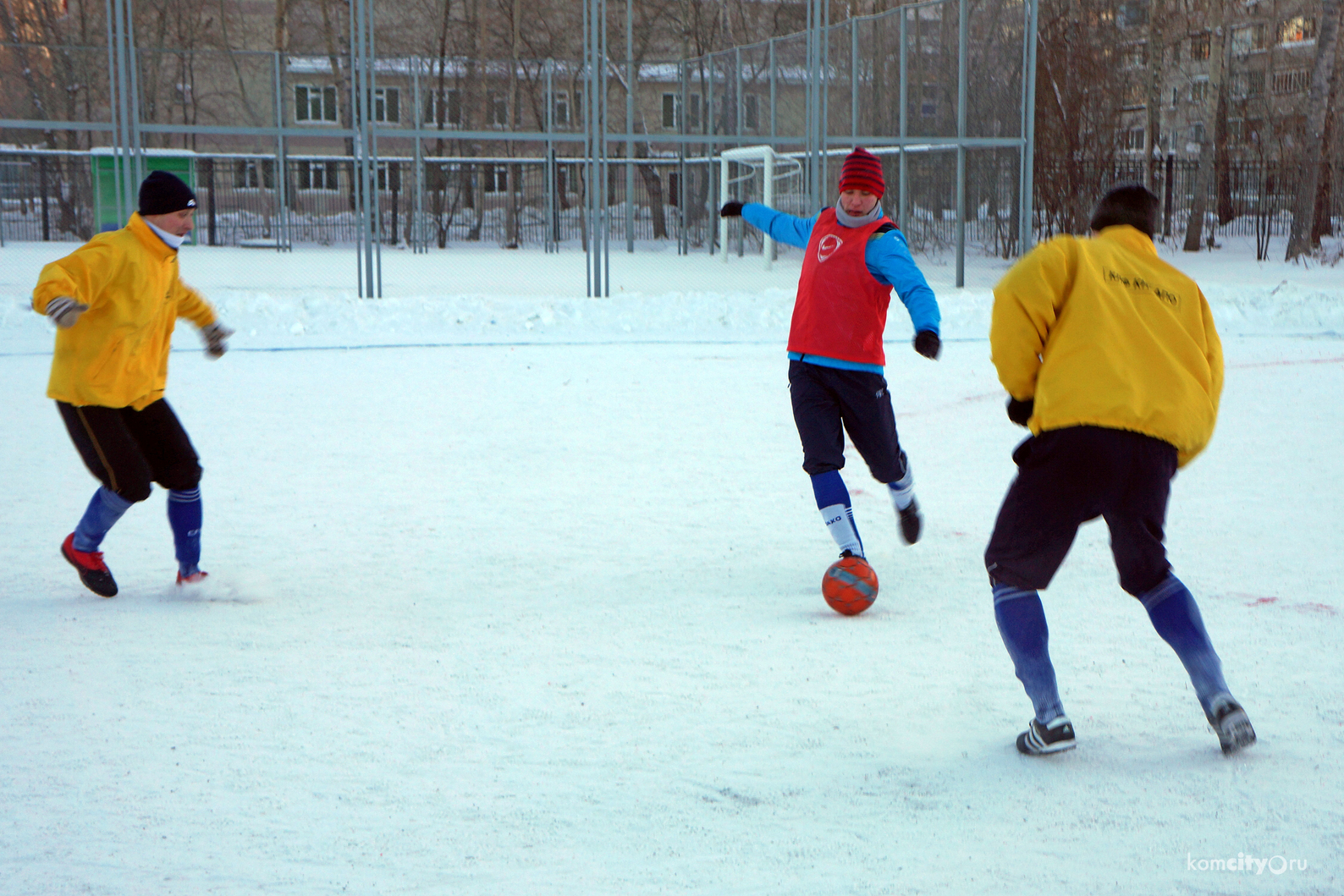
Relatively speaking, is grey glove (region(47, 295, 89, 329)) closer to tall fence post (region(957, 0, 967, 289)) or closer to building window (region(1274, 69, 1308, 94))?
tall fence post (region(957, 0, 967, 289))

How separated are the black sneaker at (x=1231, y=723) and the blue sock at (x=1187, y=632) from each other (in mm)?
23

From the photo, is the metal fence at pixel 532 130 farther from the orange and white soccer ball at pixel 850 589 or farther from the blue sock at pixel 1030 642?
the blue sock at pixel 1030 642

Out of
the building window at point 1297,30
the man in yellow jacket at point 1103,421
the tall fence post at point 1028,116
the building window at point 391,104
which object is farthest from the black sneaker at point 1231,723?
the building window at point 1297,30

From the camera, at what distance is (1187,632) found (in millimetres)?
3127

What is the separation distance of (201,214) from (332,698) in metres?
26.4

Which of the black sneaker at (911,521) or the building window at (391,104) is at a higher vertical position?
the building window at (391,104)

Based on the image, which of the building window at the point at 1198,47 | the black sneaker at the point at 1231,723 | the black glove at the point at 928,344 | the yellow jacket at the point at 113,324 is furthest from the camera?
the building window at the point at 1198,47

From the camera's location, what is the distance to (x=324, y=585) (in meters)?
4.83

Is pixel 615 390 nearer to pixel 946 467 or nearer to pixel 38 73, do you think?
pixel 946 467

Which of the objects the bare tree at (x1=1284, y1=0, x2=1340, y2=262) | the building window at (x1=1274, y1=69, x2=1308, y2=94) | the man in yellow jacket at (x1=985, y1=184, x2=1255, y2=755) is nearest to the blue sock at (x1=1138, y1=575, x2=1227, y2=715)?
the man in yellow jacket at (x1=985, y1=184, x2=1255, y2=755)

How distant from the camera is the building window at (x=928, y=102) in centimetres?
1766

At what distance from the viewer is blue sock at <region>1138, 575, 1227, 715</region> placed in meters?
3.13

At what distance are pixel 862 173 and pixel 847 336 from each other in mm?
580

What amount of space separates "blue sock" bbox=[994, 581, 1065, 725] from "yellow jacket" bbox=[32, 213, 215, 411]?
119 inches
